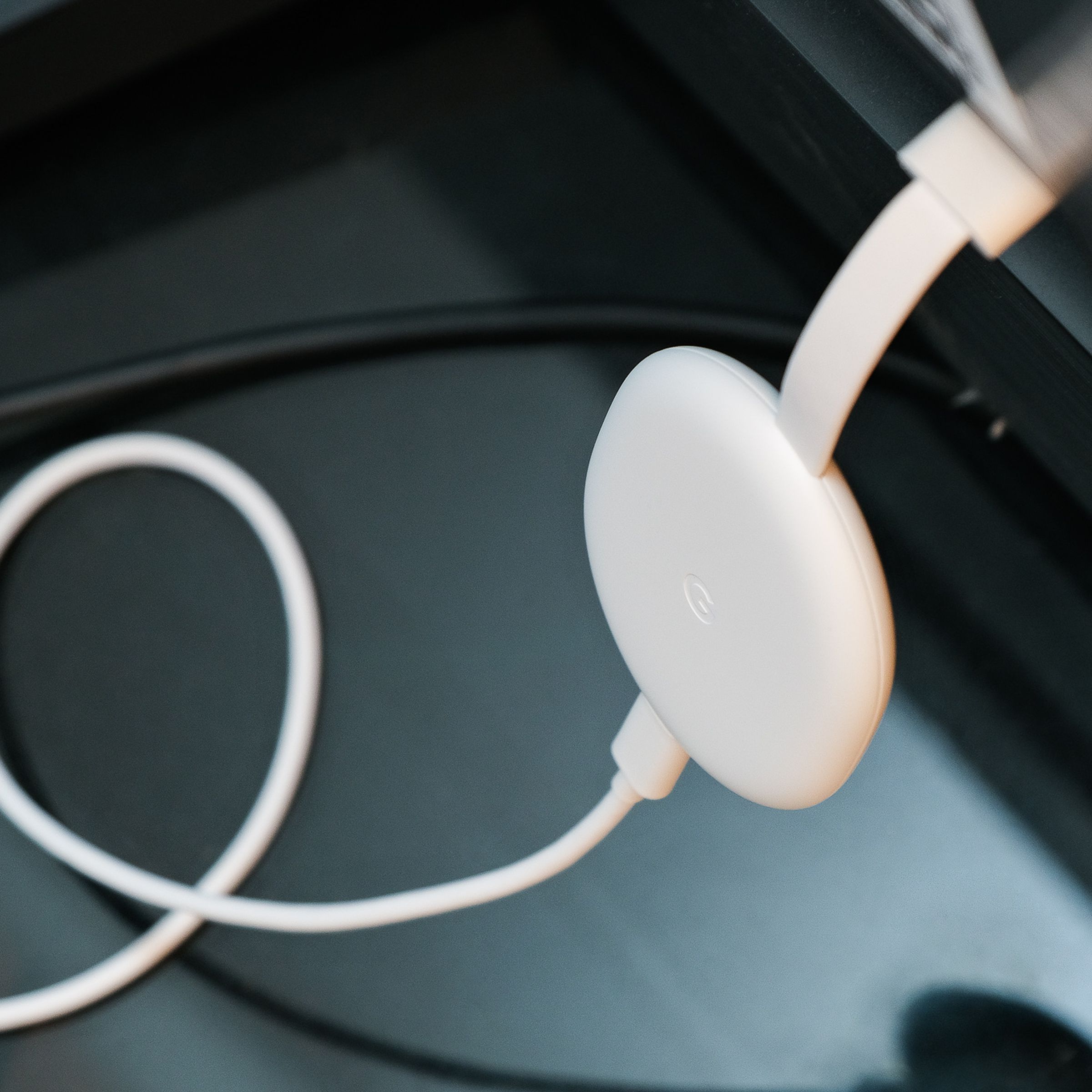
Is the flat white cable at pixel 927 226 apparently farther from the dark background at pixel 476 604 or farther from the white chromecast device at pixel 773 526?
the dark background at pixel 476 604

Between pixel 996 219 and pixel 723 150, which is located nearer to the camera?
pixel 996 219

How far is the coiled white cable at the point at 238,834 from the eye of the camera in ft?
1.40

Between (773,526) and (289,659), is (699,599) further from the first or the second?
(289,659)

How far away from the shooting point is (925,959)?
488mm

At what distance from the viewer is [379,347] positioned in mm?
613

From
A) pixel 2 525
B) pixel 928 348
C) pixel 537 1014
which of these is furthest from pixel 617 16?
pixel 537 1014

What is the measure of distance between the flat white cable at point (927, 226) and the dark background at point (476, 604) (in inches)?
6.8

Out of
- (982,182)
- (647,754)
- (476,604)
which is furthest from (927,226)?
(476,604)

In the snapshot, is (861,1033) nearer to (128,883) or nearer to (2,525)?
(128,883)

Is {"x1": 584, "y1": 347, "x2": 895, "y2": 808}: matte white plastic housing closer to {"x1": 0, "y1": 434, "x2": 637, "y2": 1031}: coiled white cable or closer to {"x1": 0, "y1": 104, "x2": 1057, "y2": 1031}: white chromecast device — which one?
{"x1": 0, "y1": 104, "x2": 1057, "y2": 1031}: white chromecast device

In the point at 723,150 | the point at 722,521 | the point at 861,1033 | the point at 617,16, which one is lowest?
the point at 861,1033

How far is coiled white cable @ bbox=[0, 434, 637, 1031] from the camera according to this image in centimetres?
43

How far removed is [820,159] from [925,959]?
0.34 meters

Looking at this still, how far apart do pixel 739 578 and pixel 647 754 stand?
5.1 inches
